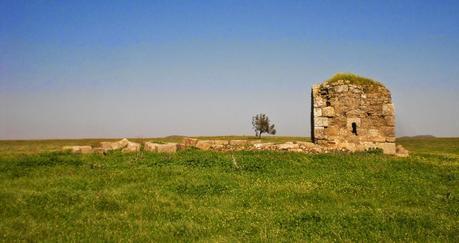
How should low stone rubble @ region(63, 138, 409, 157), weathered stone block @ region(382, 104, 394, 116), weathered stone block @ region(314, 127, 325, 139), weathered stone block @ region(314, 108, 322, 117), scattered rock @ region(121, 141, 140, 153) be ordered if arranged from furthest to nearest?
1. weathered stone block @ region(314, 108, 322, 117)
2. weathered stone block @ region(314, 127, 325, 139)
3. weathered stone block @ region(382, 104, 394, 116)
4. scattered rock @ region(121, 141, 140, 153)
5. low stone rubble @ region(63, 138, 409, 157)

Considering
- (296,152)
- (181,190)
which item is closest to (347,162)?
(296,152)

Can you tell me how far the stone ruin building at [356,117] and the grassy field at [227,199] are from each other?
4.86m

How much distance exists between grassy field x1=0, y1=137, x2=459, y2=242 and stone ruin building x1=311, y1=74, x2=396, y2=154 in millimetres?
4857

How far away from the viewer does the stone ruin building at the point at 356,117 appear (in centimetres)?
2480

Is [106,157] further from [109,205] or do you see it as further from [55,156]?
[109,205]

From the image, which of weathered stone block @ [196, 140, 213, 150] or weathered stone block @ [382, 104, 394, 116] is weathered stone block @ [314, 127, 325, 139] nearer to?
weathered stone block @ [382, 104, 394, 116]

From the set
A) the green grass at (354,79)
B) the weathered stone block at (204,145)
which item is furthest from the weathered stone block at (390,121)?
Result: the weathered stone block at (204,145)

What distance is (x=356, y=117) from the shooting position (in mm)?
24969

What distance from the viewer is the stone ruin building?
24.8 metres

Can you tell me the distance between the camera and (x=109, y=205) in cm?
1214

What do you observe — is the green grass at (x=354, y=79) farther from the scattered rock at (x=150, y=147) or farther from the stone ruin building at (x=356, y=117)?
the scattered rock at (x=150, y=147)

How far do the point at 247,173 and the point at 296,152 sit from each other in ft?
22.1


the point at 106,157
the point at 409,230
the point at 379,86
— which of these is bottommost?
the point at 409,230

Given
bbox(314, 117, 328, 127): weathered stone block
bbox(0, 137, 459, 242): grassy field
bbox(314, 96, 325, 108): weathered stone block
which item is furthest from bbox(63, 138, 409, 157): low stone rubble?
bbox(0, 137, 459, 242): grassy field
